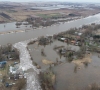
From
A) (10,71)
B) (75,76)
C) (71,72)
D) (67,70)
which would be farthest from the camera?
(67,70)

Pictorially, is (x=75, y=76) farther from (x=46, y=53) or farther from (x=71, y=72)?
(x=46, y=53)

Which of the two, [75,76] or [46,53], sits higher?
[46,53]

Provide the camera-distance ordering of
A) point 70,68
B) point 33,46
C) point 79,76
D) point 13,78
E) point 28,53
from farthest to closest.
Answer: point 33,46, point 28,53, point 70,68, point 79,76, point 13,78

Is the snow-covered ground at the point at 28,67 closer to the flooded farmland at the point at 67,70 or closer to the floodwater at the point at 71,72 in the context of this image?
the flooded farmland at the point at 67,70

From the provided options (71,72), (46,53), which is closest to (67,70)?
(71,72)

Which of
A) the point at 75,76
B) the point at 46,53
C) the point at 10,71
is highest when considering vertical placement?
the point at 10,71

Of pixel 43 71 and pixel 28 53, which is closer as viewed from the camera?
pixel 43 71

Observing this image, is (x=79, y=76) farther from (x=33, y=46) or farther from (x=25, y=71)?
(x=33, y=46)

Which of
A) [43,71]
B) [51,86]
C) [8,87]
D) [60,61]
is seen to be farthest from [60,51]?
[8,87]

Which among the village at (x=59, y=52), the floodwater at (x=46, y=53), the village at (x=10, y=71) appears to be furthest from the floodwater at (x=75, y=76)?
the village at (x=10, y=71)
